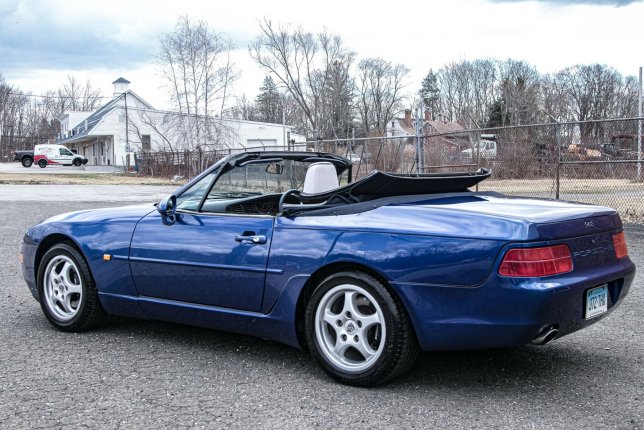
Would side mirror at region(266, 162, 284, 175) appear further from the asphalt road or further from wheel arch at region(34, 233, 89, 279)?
Answer: wheel arch at region(34, 233, 89, 279)

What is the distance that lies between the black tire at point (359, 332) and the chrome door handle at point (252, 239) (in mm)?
460

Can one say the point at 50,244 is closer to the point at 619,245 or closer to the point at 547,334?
the point at 547,334

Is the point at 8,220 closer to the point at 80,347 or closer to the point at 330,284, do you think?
the point at 80,347

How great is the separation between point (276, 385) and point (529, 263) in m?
1.55

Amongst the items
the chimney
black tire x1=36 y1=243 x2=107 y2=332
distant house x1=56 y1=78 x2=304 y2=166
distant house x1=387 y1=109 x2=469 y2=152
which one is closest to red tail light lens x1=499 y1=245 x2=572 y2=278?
black tire x1=36 y1=243 x2=107 y2=332

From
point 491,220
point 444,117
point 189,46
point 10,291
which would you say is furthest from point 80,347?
point 444,117

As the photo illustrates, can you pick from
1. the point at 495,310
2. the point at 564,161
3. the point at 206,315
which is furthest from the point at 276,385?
the point at 564,161

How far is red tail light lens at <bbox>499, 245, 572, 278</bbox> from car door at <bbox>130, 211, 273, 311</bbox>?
4.67 feet

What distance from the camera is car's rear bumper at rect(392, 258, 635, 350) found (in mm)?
3357

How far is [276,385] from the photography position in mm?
3873

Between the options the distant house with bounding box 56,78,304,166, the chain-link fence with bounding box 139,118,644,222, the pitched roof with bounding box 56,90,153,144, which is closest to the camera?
the chain-link fence with bounding box 139,118,644,222

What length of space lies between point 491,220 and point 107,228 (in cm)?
272

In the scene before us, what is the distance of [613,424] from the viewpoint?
325 centimetres

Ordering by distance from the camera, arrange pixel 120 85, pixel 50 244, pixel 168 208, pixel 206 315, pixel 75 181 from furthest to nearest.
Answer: pixel 120 85
pixel 75 181
pixel 50 244
pixel 168 208
pixel 206 315
